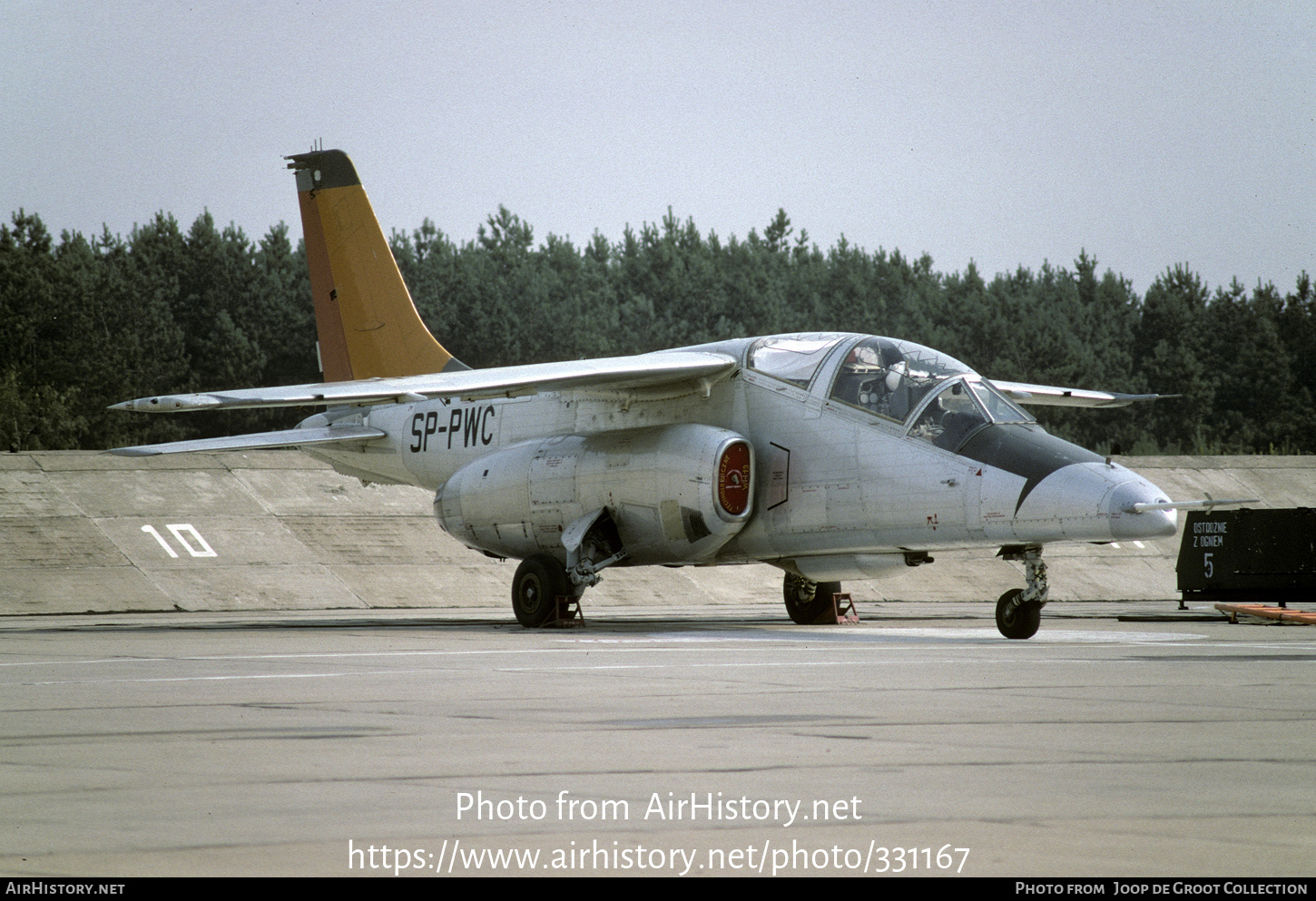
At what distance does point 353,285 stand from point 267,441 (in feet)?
11.7

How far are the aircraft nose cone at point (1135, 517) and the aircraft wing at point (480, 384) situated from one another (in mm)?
5035

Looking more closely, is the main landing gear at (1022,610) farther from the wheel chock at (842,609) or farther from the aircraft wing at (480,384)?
the aircraft wing at (480,384)

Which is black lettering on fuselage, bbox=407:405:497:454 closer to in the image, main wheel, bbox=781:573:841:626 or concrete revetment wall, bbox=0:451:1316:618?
concrete revetment wall, bbox=0:451:1316:618

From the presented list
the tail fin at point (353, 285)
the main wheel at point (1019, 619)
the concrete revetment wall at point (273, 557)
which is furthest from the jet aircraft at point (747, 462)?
the concrete revetment wall at point (273, 557)

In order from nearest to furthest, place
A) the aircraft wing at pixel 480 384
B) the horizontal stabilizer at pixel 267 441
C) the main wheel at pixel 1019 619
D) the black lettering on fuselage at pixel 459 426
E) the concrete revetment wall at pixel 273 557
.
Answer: the main wheel at pixel 1019 619, the aircraft wing at pixel 480 384, the horizontal stabilizer at pixel 267 441, the black lettering on fuselage at pixel 459 426, the concrete revetment wall at pixel 273 557

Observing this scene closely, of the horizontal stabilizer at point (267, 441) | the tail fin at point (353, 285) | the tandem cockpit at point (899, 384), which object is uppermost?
the tail fin at point (353, 285)

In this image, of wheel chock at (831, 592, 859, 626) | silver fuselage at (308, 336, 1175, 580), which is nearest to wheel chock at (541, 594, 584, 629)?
silver fuselage at (308, 336, 1175, 580)

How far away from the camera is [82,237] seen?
262 ft

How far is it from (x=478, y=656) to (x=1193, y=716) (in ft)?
20.7

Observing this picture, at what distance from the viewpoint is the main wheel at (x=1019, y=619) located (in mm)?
15406

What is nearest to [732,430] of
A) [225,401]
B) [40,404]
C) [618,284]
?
[225,401]

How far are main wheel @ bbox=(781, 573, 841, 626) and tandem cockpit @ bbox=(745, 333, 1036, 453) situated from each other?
3.13 m

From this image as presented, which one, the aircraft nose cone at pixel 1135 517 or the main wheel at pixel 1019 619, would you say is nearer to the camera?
the aircraft nose cone at pixel 1135 517

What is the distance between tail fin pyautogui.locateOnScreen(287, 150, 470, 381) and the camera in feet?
74.5
